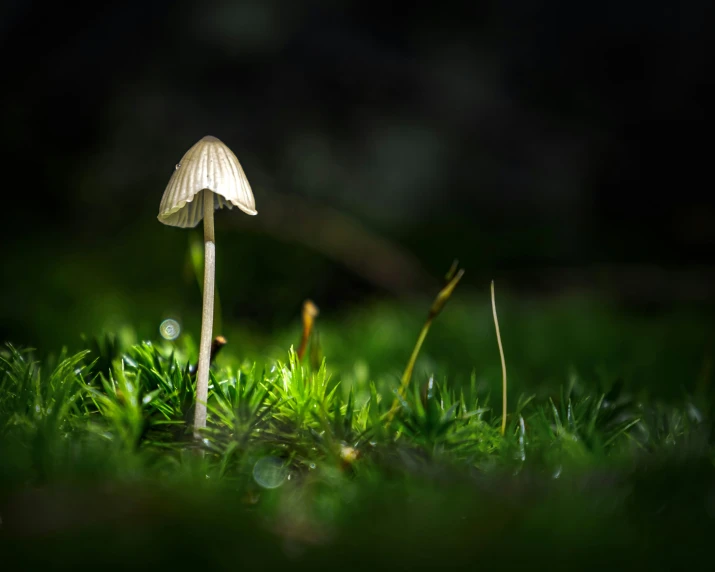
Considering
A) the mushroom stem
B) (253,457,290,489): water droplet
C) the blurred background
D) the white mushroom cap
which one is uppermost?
the blurred background

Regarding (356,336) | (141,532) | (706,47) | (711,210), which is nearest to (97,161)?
(356,336)

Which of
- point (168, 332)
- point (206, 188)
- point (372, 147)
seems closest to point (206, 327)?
point (206, 188)

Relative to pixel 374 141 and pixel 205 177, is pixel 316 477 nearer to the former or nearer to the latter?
pixel 205 177

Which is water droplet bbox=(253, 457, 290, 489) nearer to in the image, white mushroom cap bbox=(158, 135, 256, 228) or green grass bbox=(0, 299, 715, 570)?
green grass bbox=(0, 299, 715, 570)

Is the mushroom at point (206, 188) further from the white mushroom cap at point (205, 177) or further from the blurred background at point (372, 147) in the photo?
the blurred background at point (372, 147)

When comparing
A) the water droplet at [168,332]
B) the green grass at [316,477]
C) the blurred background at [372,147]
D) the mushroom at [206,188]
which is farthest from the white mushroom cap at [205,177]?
the blurred background at [372,147]

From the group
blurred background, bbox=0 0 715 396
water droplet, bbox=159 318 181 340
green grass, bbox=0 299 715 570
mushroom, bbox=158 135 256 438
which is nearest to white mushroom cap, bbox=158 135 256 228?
mushroom, bbox=158 135 256 438

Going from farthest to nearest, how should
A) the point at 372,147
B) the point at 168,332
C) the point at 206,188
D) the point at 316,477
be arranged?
the point at 372,147, the point at 168,332, the point at 206,188, the point at 316,477

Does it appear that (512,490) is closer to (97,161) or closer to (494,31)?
(97,161)
